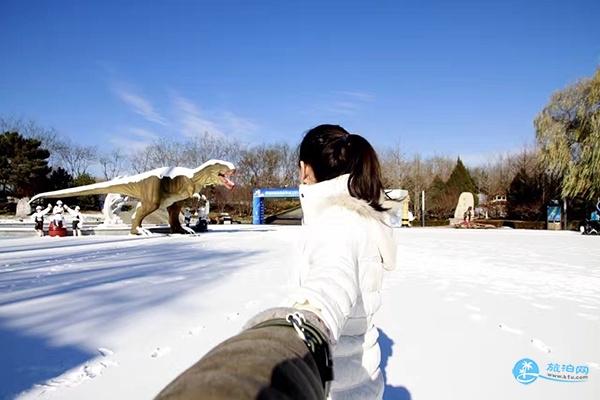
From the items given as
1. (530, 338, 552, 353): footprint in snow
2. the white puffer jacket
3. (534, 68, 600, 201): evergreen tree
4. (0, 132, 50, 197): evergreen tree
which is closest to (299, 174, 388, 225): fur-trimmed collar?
the white puffer jacket

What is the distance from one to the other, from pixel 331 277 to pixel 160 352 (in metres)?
2.36

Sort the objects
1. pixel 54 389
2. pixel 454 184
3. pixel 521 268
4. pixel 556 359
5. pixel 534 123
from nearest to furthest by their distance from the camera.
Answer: pixel 54 389 → pixel 556 359 → pixel 521 268 → pixel 534 123 → pixel 454 184

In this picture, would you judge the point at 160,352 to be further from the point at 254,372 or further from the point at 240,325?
the point at 254,372

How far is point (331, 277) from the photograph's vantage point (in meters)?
0.98

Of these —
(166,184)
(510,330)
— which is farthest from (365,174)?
(166,184)

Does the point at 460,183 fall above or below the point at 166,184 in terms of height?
above

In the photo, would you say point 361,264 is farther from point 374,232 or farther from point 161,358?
point 161,358

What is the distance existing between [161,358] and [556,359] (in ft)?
9.36

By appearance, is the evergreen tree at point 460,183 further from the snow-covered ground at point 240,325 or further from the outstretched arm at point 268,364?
the outstretched arm at point 268,364

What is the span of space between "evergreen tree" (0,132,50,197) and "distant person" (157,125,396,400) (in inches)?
1619

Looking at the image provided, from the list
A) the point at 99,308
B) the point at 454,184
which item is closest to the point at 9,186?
the point at 99,308

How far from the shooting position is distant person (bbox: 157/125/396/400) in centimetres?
58

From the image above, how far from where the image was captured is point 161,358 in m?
2.75

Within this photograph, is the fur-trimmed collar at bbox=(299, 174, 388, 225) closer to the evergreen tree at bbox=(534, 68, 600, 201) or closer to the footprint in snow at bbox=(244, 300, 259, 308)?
the footprint in snow at bbox=(244, 300, 259, 308)
